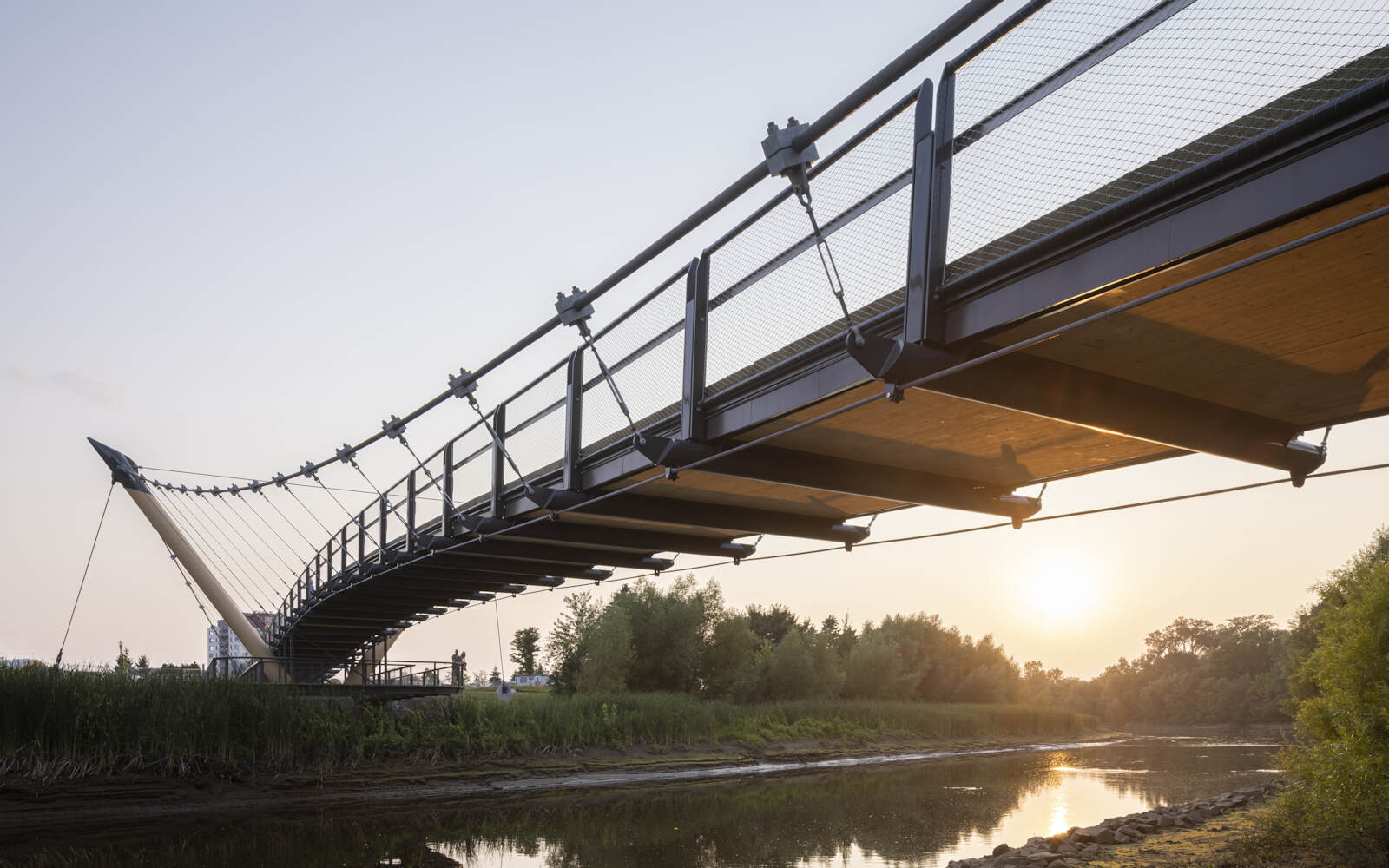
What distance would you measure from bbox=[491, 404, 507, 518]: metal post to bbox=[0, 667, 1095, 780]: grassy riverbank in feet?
29.0

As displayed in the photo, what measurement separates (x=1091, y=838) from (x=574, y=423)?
9.06 metres

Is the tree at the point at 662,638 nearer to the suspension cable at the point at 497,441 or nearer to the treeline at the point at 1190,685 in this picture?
the suspension cable at the point at 497,441

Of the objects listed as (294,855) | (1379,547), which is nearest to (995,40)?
(294,855)

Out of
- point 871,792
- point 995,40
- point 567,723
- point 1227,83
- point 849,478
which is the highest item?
point 995,40

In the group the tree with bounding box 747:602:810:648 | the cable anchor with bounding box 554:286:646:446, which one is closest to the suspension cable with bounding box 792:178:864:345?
the cable anchor with bounding box 554:286:646:446

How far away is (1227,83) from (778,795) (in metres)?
20.2

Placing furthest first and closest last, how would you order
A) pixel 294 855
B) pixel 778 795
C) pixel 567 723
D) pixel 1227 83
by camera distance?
1. pixel 567 723
2. pixel 778 795
3. pixel 294 855
4. pixel 1227 83

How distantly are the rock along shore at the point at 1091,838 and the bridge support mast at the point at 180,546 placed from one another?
3113 cm

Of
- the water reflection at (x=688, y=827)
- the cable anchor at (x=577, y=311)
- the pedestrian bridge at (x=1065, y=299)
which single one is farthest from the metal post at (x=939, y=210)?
the water reflection at (x=688, y=827)

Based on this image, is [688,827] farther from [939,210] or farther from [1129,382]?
[939,210]

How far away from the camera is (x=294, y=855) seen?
566 inches

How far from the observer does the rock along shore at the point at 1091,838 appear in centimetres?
1200

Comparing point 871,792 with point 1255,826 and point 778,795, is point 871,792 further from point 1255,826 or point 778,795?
point 1255,826

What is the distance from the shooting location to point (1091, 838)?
43.8 ft
